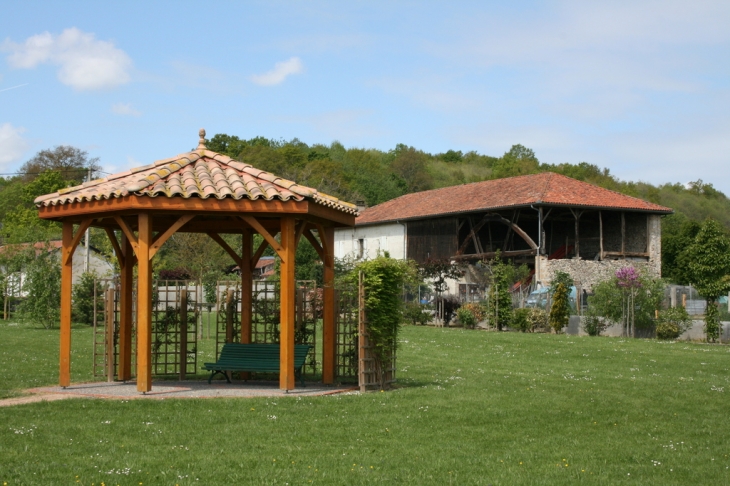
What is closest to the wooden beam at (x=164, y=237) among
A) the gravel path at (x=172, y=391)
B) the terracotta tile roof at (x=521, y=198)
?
the gravel path at (x=172, y=391)

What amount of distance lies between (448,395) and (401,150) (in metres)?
98.3

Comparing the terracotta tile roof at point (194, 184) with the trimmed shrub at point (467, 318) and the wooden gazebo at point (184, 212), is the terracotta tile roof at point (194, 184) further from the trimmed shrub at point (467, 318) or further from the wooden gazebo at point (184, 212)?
the trimmed shrub at point (467, 318)

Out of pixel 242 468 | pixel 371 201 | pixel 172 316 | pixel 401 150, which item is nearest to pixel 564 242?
pixel 371 201

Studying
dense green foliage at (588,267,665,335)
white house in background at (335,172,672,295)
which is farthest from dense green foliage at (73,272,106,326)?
dense green foliage at (588,267,665,335)

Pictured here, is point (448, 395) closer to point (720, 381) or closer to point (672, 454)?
point (672, 454)

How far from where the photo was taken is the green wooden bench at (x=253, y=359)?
13.5 metres

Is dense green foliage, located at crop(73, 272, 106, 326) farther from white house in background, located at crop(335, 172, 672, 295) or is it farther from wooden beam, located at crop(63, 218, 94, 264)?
wooden beam, located at crop(63, 218, 94, 264)

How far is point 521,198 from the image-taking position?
43.6 metres

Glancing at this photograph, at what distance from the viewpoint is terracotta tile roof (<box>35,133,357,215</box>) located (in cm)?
1191

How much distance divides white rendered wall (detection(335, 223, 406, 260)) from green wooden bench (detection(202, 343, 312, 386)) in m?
36.9

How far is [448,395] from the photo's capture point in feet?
40.9

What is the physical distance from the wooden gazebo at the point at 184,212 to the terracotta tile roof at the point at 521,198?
96.5 feet

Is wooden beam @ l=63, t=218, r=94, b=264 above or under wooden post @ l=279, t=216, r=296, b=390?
above

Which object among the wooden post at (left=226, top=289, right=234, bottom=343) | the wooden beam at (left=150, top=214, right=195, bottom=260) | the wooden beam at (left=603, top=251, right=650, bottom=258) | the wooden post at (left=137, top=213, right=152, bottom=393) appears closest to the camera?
the wooden beam at (left=150, top=214, right=195, bottom=260)
